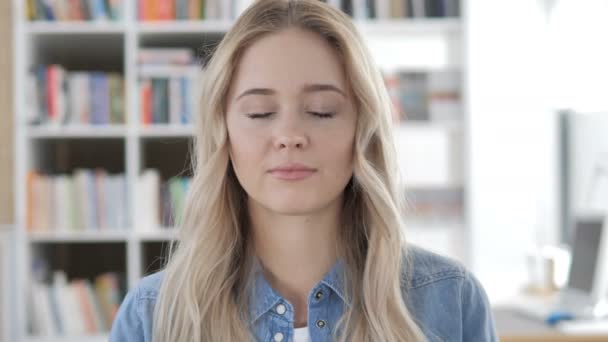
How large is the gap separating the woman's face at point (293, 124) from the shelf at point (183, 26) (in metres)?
2.22

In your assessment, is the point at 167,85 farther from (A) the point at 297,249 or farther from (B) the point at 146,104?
(A) the point at 297,249

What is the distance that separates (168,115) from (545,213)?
179cm

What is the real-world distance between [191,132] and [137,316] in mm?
2198

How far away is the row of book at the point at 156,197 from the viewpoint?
3.44m

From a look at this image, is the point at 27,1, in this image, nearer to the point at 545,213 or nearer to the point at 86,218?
the point at 86,218

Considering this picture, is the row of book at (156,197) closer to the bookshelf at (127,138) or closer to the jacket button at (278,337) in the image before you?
the bookshelf at (127,138)

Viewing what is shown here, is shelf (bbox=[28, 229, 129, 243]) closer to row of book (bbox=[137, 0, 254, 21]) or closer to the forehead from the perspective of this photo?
row of book (bbox=[137, 0, 254, 21])

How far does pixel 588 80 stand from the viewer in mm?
3625

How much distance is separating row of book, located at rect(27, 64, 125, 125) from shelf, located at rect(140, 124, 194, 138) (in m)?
0.13

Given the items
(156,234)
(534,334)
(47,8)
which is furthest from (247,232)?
(47,8)

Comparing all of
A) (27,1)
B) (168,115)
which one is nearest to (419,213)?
(168,115)

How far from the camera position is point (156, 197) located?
3.47 meters

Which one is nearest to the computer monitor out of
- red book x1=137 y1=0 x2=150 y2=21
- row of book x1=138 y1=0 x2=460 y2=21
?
row of book x1=138 y1=0 x2=460 y2=21

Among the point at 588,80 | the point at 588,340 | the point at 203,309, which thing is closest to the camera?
the point at 203,309
